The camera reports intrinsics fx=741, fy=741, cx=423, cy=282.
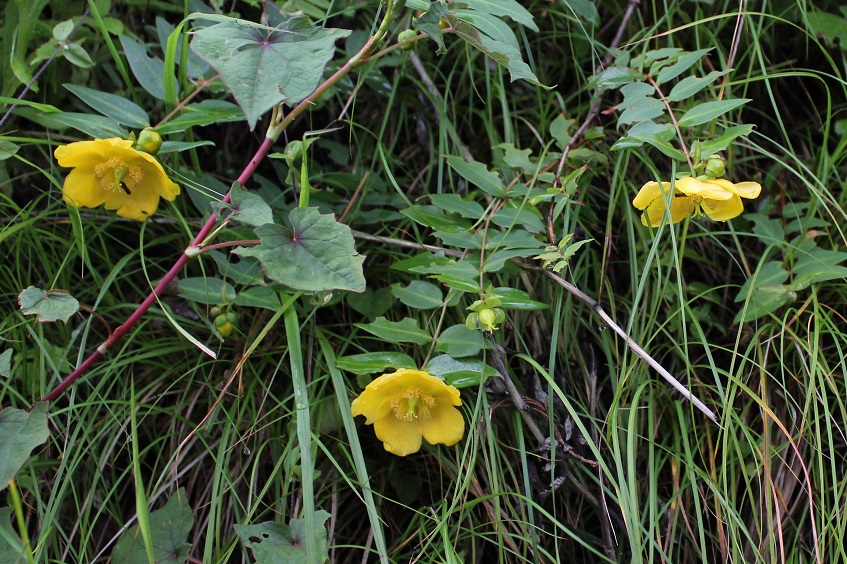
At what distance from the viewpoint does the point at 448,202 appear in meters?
1.23

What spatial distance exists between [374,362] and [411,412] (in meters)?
0.09

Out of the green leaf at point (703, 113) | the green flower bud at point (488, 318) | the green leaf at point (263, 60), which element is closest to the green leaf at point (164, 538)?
the green flower bud at point (488, 318)

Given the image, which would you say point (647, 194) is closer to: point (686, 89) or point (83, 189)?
point (686, 89)

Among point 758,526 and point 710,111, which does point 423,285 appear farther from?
point 758,526

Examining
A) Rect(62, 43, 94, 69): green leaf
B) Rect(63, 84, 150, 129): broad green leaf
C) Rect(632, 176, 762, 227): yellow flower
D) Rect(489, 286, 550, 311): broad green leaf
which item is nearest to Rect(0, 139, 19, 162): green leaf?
Rect(63, 84, 150, 129): broad green leaf

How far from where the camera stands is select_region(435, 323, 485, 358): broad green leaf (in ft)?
3.50

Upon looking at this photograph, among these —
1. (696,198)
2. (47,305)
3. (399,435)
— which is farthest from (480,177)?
(47,305)

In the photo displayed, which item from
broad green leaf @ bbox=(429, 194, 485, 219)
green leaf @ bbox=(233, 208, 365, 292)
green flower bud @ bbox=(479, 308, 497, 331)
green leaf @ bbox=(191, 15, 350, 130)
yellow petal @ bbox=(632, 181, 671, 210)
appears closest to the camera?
green leaf @ bbox=(191, 15, 350, 130)

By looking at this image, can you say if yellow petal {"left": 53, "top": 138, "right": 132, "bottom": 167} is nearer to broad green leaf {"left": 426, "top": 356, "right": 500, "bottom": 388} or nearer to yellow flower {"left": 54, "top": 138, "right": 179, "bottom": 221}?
yellow flower {"left": 54, "top": 138, "right": 179, "bottom": 221}

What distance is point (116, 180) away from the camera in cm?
112

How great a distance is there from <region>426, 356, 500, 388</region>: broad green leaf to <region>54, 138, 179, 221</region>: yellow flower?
477 mm

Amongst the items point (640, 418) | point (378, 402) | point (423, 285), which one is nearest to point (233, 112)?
point (423, 285)

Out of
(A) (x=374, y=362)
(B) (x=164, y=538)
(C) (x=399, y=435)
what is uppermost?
(A) (x=374, y=362)

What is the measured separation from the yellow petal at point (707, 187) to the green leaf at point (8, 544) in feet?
3.22
